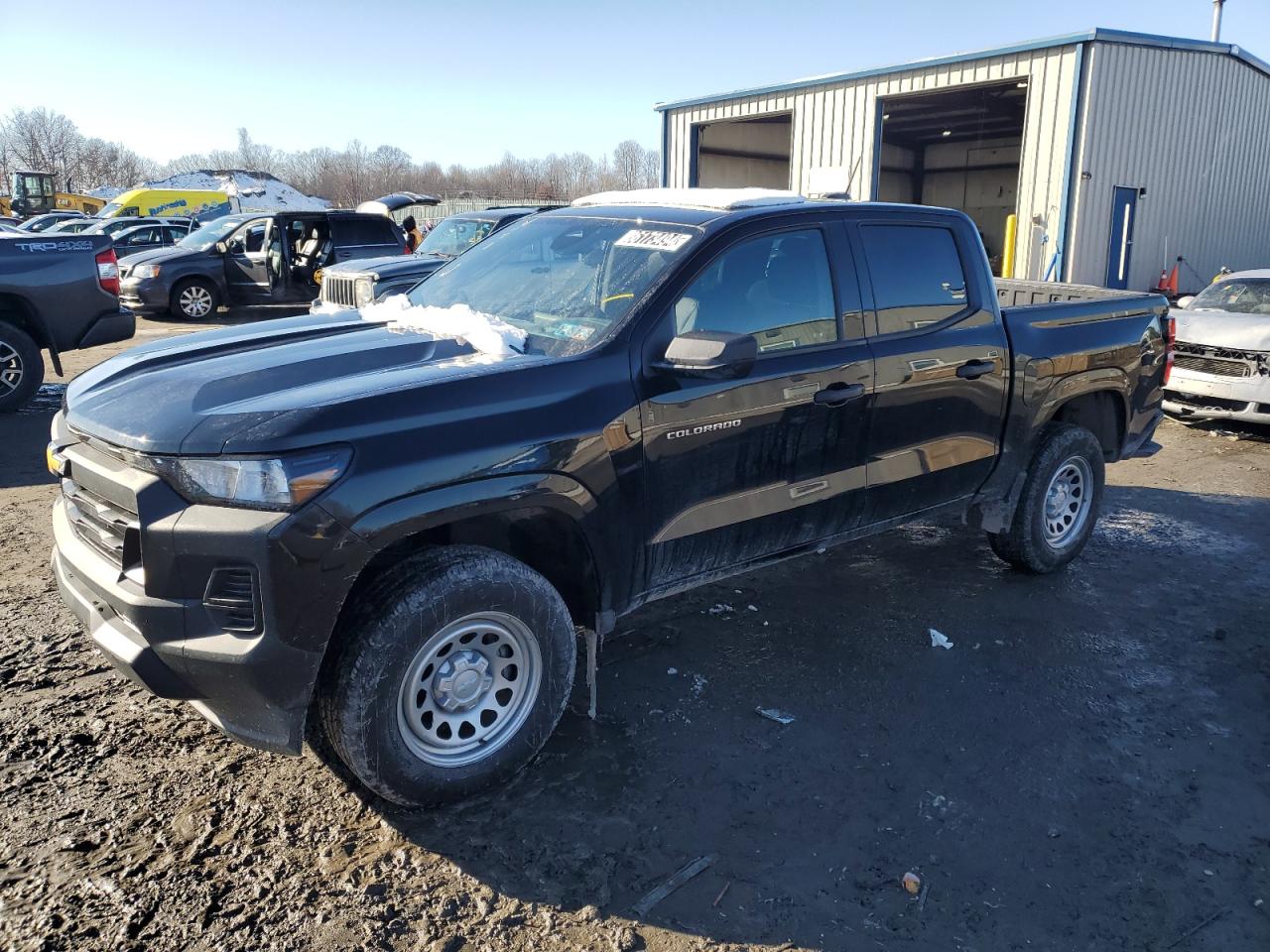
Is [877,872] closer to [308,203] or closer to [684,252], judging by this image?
[684,252]

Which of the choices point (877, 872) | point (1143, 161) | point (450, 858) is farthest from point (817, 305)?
point (1143, 161)

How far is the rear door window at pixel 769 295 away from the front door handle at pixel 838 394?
0.68ft

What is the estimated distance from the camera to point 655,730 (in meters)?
3.68

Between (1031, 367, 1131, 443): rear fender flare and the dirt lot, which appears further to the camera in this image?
(1031, 367, 1131, 443): rear fender flare

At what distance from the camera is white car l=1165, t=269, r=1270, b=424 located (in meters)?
8.87

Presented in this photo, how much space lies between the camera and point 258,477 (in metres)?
2.65

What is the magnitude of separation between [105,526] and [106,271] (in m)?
7.13

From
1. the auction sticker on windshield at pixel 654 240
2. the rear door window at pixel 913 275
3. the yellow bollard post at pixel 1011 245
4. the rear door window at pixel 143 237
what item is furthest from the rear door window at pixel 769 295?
the rear door window at pixel 143 237

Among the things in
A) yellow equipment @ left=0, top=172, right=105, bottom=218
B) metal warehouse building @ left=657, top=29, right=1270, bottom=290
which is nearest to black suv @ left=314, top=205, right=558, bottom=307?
metal warehouse building @ left=657, top=29, right=1270, bottom=290

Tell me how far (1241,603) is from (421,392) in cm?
460

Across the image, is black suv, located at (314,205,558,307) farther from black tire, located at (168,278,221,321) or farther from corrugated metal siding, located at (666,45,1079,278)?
corrugated metal siding, located at (666,45,1079,278)

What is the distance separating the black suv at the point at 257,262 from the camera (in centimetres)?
1542

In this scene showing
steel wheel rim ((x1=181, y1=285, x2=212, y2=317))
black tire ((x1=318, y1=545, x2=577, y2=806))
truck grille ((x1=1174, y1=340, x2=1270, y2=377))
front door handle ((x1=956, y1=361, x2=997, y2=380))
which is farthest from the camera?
steel wheel rim ((x1=181, y1=285, x2=212, y2=317))

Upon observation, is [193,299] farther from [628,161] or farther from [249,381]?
[628,161]
